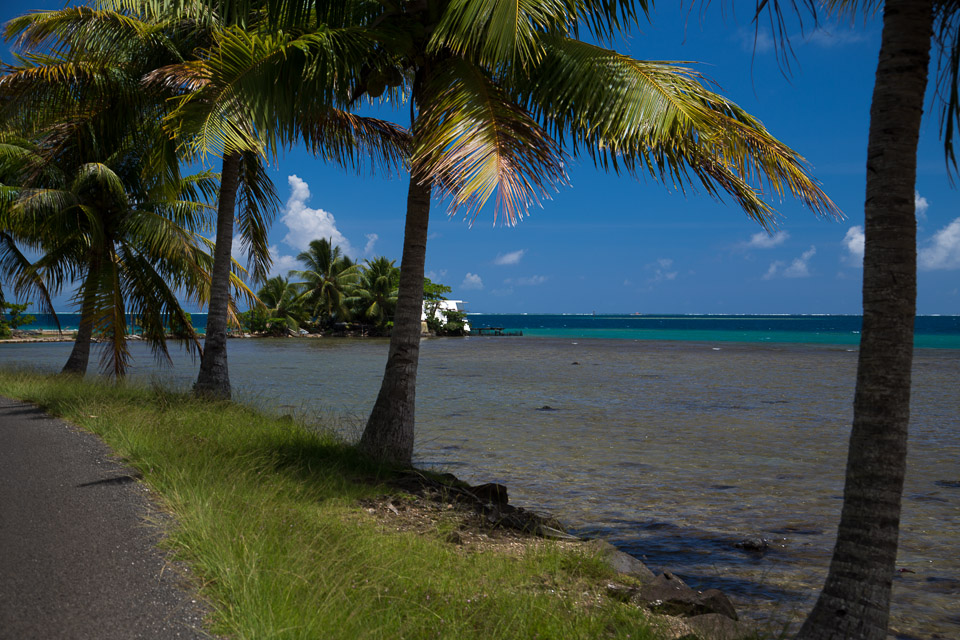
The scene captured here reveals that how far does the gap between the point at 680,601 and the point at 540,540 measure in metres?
1.58

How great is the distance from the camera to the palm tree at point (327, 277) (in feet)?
200

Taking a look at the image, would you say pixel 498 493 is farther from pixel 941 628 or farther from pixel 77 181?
pixel 77 181

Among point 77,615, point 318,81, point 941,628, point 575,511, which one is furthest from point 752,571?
point 318,81

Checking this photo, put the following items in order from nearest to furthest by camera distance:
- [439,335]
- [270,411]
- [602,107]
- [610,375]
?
[602,107], [270,411], [610,375], [439,335]

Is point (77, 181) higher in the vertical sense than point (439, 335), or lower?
higher

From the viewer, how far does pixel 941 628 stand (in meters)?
5.13

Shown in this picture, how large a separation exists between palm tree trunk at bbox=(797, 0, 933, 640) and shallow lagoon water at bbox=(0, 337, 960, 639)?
1.06m

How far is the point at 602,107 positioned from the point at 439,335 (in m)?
A: 65.5

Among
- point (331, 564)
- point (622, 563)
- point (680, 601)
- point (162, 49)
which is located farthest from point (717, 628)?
point (162, 49)

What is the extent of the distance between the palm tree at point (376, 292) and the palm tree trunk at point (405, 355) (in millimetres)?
52082

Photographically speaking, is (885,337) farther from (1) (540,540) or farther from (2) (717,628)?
(1) (540,540)

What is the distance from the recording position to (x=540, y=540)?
6.09 meters

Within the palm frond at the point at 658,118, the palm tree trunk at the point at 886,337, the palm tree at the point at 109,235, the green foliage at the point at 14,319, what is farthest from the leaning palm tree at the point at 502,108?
the green foliage at the point at 14,319

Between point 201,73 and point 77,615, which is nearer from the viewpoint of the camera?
point 77,615
